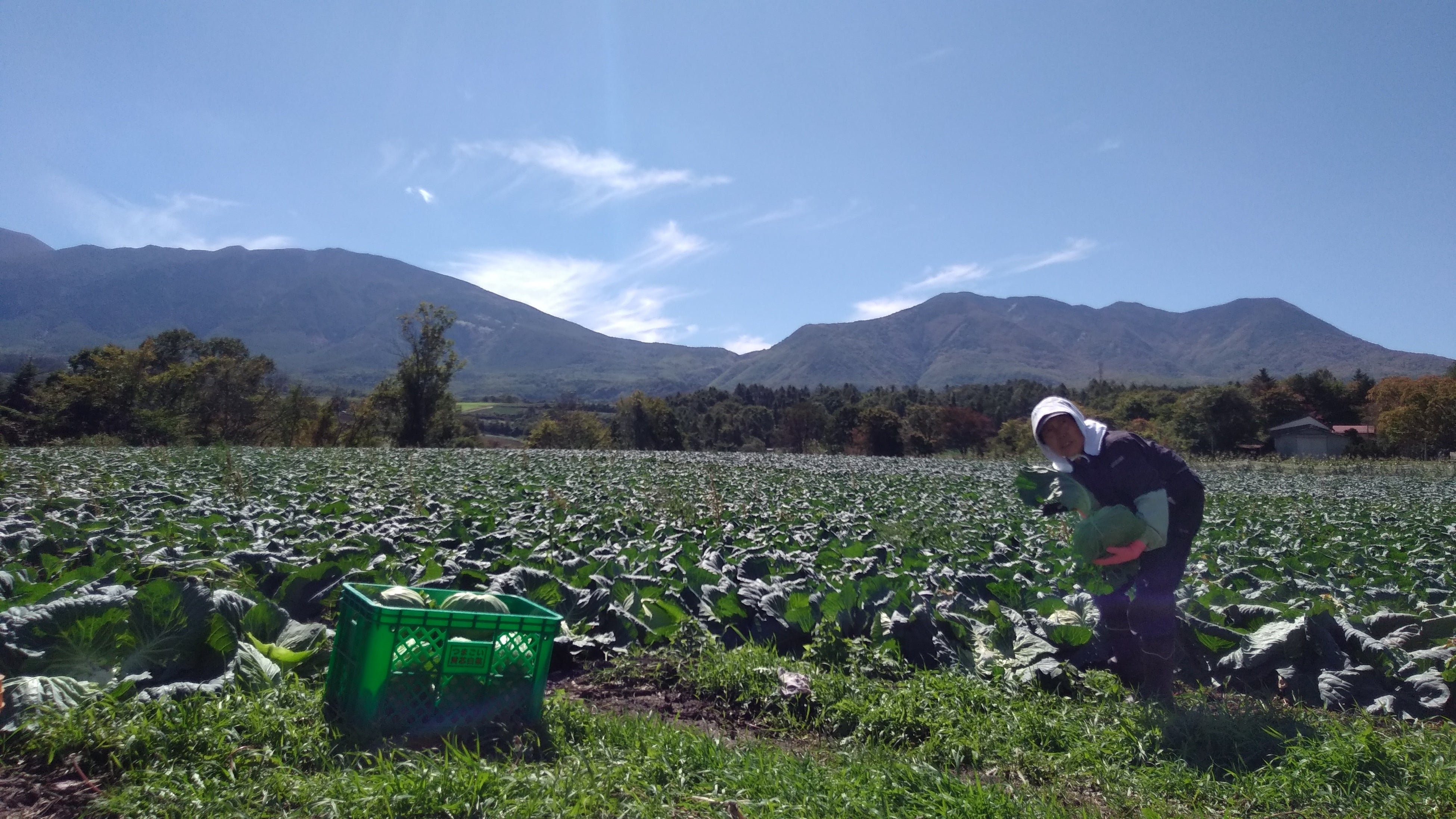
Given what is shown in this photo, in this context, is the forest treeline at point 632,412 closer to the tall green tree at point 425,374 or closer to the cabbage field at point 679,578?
the tall green tree at point 425,374

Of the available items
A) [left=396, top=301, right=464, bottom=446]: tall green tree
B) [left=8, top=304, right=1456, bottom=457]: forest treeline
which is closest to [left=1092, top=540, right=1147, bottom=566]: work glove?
[left=8, top=304, right=1456, bottom=457]: forest treeline

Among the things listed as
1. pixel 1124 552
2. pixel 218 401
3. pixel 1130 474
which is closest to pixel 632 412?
pixel 218 401

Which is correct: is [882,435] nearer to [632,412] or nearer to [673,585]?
[632,412]

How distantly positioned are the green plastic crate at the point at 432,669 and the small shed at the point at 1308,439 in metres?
74.6

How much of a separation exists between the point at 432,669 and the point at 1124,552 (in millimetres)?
3252

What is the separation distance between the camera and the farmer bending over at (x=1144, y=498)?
3816 millimetres

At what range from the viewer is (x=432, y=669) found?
303 centimetres

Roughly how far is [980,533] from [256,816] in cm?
921

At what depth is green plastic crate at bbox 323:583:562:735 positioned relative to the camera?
2.96 meters

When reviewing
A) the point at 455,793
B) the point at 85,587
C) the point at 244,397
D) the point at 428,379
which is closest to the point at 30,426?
the point at 244,397

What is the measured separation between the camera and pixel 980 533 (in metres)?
10.1

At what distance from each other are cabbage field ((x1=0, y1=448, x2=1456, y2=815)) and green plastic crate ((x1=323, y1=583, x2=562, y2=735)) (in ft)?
1.95

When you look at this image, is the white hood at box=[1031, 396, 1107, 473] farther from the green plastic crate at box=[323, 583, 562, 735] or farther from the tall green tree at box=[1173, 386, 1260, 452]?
the tall green tree at box=[1173, 386, 1260, 452]

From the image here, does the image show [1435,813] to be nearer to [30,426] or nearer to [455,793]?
[455,793]
